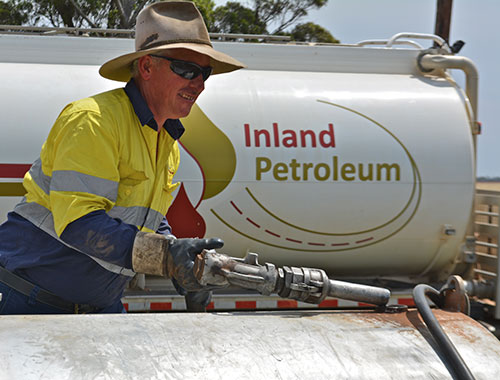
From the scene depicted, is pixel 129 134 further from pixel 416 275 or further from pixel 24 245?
pixel 416 275

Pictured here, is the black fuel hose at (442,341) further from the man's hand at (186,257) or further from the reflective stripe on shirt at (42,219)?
the reflective stripe on shirt at (42,219)

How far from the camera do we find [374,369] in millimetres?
1614

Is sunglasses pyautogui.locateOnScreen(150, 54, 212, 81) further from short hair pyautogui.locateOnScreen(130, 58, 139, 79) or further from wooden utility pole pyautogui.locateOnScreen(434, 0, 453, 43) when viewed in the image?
wooden utility pole pyautogui.locateOnScreen(434, 0, 453, 43)

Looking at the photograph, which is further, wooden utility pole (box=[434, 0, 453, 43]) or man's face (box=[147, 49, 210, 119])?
wooden utility pole (box=[434, 0, 453, 43])

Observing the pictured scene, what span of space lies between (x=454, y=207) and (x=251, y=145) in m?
1.54

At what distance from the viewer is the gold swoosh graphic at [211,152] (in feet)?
14.3

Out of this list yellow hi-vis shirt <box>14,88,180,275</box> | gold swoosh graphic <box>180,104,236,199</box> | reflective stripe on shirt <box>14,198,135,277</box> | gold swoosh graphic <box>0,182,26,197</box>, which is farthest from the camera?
gold swoosh graphic <box>180,104,236,199</box>

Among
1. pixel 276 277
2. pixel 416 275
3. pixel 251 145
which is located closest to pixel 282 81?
pixel 251 145

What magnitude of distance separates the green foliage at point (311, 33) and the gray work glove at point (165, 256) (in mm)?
17340

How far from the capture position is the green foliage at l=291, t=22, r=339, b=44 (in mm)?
18734

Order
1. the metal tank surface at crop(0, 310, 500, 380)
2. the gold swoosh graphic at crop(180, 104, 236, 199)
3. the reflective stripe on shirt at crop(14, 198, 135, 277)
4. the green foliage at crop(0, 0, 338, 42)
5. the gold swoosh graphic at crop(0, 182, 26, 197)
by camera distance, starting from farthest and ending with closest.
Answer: the green foliage at crop(0, 0, 338, 42), the gold swoosh graphic at crop(180, 104, 236, 199), the gold swoosh graphic at crop(0, 182, 26, 197), the reflective stripe on shirt at crop(14, 198, 135, 277), the metal tank surface at crop(0, 310, 500, 380)

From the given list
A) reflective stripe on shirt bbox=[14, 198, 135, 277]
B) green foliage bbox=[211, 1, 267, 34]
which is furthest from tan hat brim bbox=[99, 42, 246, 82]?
green foliage bbox=[211, 1, 267, 34]

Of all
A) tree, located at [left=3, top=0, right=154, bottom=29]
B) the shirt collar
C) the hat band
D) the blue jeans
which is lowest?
the blue jeans

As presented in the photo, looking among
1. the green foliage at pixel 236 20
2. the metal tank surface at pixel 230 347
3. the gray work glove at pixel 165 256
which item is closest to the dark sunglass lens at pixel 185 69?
the gray work glove at pixel 165 256
